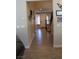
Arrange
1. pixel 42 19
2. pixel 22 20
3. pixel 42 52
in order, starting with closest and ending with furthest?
1. pixel 42 52
2. pixel 22 20
3. pixel 42 19

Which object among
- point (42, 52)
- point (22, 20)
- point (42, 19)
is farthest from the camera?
point (42, 19)

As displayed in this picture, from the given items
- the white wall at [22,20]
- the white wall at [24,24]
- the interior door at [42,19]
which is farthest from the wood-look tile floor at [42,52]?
the interior door at [42,19]

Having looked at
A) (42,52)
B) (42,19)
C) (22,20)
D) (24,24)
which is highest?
(42,19)

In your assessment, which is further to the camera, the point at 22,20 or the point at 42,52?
the point at 22,20

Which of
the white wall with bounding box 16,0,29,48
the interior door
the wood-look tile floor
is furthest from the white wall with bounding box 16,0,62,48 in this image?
the interior door

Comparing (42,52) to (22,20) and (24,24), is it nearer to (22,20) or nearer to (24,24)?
(24,24)

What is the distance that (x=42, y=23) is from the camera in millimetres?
22312

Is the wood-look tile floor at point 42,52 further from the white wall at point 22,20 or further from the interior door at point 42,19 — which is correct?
the interior door at point 42,19

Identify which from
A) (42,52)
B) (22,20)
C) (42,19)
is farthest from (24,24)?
(42,19)

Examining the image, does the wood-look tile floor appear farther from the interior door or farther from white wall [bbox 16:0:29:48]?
the interior door
